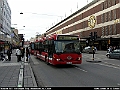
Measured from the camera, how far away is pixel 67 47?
56.4 feet

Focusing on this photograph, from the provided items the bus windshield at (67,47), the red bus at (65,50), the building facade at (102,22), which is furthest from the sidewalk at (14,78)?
the building facade at (102,22)

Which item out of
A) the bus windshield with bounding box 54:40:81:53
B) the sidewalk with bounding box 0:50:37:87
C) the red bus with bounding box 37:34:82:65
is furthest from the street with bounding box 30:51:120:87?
the bus windshield with bounding box 54:40:81:53

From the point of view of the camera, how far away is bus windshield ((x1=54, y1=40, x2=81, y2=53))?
17.0 meters

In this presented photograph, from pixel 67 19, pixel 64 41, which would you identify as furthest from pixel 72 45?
pixel 67 19

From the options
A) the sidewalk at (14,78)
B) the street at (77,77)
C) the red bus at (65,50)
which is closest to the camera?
the sidewalk at (14,78)

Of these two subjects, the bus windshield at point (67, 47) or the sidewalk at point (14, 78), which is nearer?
the sidewalk at point (14, 78)

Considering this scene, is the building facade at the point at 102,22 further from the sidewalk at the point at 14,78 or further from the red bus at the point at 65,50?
the sidewalk at the point at 14,78

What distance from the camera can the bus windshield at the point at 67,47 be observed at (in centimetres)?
1705

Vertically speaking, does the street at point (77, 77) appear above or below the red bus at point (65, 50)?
below

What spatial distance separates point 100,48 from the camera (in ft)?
220

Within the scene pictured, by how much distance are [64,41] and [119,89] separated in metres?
11.6

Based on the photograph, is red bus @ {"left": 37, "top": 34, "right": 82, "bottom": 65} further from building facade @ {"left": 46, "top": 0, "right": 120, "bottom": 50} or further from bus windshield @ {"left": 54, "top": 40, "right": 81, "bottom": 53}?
building facade @ {"left": 46, "top": 0, "right": 120, "bottom": 50}

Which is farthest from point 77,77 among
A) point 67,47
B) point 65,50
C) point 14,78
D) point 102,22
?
point 102,22

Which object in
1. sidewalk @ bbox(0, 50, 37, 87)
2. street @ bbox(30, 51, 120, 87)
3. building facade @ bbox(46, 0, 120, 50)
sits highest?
building facade @ bbox(46, 0, 120, 50)
